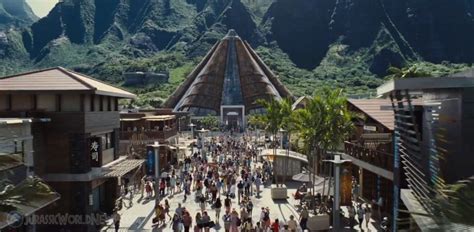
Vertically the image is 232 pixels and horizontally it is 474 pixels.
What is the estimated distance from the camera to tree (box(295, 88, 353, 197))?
23641 mm

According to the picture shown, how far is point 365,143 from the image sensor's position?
80.2 ft

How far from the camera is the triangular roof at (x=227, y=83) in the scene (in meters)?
89.5

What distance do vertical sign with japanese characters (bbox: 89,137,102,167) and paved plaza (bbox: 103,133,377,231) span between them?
264 cm

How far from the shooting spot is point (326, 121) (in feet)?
78.3

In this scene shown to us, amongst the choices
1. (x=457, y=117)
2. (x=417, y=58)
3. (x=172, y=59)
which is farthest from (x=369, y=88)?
(x=457, y=117)

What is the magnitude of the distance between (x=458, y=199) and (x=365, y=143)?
20.0 m

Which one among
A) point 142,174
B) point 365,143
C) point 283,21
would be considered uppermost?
point 283,21

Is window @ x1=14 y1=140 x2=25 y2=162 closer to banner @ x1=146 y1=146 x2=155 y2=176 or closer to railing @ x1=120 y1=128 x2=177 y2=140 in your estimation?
banner @ x1=146 y1=146 x2=155 y2=176

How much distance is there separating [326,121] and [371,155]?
2910 millimetres

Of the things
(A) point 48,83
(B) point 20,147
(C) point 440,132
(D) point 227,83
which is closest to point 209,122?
(D) point 227,83

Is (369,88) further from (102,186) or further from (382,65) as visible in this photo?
(102,186)

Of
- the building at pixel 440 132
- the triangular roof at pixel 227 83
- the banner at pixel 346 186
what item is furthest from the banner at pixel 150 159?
the triangular roof at pixel 227 83

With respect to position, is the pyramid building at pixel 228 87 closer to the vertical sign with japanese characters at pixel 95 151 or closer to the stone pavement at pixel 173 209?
the stone pavement at pixel 173 209

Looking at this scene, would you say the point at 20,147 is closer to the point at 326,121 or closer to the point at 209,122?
the point at 326,121
